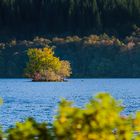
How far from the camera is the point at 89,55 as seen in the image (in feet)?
563

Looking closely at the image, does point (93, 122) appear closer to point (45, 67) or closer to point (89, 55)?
point (45, 67)

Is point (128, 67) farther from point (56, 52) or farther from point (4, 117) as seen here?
point (4, 117)

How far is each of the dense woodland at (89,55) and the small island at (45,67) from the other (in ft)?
73.9

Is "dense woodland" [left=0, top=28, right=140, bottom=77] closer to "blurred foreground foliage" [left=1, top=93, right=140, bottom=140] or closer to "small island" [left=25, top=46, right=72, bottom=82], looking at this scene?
"small island" [left=25, top=46, right=72, bottom=82]

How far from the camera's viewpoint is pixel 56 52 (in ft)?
589

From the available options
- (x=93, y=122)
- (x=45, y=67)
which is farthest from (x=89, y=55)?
(x=93, y=122)

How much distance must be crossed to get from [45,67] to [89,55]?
29.0m

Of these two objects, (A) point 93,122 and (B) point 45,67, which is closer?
(A) point 93,122

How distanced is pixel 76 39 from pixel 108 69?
1702 cm

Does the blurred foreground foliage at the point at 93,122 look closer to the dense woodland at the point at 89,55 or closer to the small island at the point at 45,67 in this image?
the small island at the point at 45,67

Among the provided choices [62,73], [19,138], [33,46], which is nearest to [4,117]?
[19,138]

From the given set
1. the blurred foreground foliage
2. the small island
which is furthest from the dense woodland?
the blurred foreground foliage

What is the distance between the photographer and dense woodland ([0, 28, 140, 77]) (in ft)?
A: 559

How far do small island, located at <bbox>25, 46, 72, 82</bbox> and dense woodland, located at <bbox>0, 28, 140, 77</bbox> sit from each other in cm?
2253
